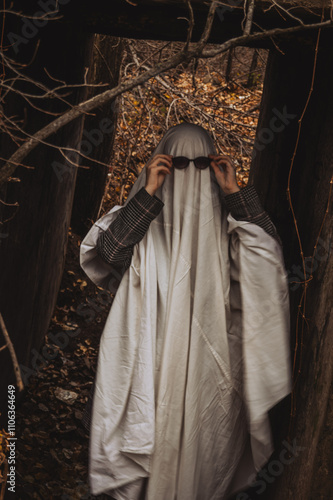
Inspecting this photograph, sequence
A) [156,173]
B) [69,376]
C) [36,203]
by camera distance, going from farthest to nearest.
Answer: [69,376], [36,203], [156,173]

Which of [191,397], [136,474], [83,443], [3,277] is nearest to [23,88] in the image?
[3,277]

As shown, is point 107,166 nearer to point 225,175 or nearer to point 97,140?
point 225,175

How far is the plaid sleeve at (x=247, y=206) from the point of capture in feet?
10.2

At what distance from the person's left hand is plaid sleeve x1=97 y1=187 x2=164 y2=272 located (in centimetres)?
34

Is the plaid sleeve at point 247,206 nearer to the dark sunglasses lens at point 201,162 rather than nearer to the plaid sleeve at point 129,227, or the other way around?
the dark sunglasses lens at point 201,162

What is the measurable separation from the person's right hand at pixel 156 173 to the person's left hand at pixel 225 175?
0.82 ft

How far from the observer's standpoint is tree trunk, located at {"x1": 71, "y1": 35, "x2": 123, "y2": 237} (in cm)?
691

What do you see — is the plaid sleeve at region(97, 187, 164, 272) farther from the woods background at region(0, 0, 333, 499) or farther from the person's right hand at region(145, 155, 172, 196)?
the woods background at region(0, 0, 333, 499)

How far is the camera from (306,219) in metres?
3.35

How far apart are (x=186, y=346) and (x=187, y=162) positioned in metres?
0.98

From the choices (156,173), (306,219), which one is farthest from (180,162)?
(306,219)

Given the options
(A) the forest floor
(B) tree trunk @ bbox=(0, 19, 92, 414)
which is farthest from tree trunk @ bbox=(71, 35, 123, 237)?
(B) tree trunk @ bbox=(0, 19, 92, 414)

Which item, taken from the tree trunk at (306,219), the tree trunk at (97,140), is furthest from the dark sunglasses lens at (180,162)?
the tree trunk at (97,140)

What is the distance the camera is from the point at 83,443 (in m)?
4.83
